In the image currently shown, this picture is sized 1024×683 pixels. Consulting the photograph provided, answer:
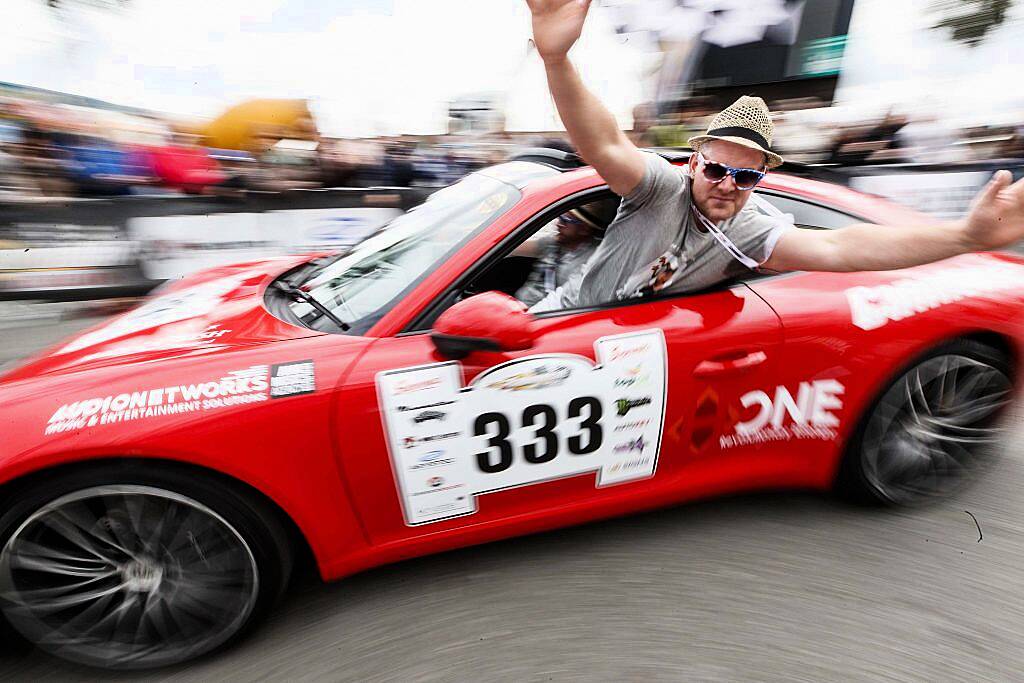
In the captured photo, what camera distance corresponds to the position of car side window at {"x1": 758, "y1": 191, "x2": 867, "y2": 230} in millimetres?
2309

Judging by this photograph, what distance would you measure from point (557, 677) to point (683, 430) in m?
0.83

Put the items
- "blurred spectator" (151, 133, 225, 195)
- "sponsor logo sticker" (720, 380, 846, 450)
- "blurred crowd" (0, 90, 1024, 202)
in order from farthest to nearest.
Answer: "blurred spectator" (151, 133, 225, 195) < "blurred crowd" (0, 90, 1024, 202) < "sponsor logo sticker" (720, 380, 846, 450)

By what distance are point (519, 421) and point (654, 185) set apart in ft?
2.74

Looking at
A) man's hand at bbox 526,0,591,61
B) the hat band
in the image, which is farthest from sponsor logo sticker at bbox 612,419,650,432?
man's hand at bbox 526,0,591,61

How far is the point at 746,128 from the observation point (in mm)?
1980

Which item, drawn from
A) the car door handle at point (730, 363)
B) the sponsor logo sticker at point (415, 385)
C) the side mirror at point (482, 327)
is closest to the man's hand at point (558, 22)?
the side mirror at point (482, 327)

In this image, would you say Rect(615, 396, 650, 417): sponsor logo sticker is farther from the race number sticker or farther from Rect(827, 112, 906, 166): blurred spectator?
Rect(827, 112, 906, 166): blurred spectator

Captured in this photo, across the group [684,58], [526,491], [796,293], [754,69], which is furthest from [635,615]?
[754,69]

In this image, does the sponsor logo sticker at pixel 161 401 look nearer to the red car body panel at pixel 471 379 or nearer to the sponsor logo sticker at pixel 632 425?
the red car body panel at pixel 471 379

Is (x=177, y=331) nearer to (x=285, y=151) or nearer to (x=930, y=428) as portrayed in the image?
(x=930, y=428)

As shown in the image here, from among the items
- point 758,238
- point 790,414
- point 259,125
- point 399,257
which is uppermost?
point 259,125

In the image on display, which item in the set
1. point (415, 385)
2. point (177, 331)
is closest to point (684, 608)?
point (415, 385)

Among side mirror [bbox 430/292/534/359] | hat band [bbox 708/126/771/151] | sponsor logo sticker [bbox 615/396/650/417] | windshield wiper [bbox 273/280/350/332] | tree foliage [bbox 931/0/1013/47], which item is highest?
tree foliage [bbox 931/0/1013/47]

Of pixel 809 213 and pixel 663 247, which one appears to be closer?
pixel 663 247
